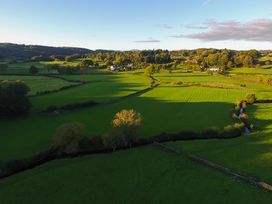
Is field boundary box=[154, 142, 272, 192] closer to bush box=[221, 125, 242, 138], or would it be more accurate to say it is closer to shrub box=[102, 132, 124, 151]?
shrub box=[102, 132, 124, 151]

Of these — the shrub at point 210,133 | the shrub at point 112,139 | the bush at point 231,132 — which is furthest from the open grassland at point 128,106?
the shrub at point 112,139

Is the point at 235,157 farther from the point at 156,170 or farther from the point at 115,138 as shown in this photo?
the point at 115,138

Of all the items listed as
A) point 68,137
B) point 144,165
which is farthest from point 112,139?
point 144,165

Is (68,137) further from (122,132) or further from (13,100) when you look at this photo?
(13,100)

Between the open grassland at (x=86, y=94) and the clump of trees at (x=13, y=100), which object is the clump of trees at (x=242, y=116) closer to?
the open grassland at (x=86, y=94)

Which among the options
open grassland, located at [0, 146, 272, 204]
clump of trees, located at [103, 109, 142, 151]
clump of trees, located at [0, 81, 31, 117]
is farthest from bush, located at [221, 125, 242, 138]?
clump of trees, located at [0, 81, 31, 117]
